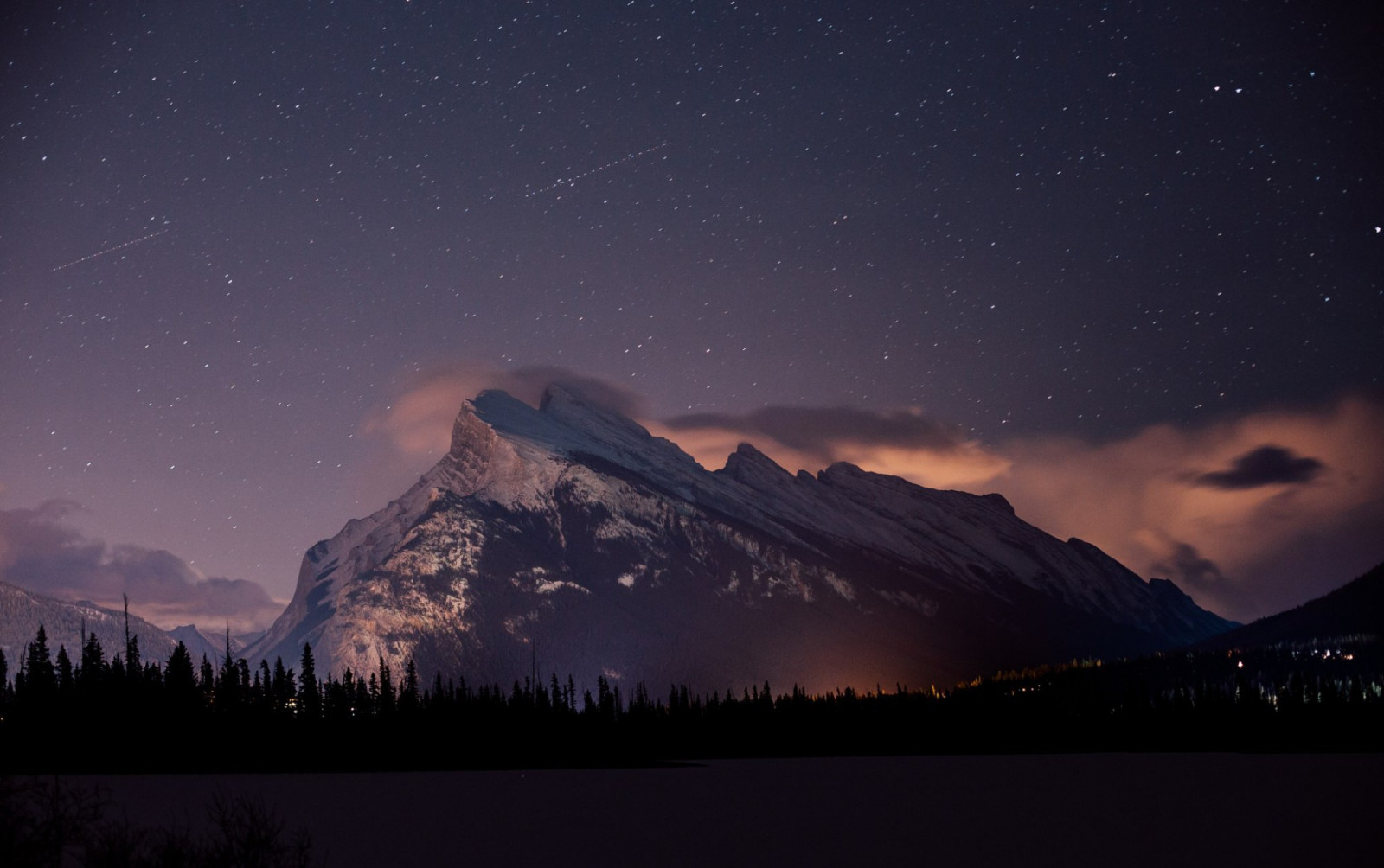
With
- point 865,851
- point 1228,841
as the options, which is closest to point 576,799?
point 865,851

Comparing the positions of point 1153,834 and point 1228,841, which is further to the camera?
point 1153,834

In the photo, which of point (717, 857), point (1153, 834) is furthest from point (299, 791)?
point (1153, 834)

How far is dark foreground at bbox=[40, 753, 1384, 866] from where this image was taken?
8369 centimetres

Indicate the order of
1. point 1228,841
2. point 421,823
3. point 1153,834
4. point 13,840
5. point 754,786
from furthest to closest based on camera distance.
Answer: point 754,786 < point 421,823 < point 1153,834 < point 1228,841 < point 13,840

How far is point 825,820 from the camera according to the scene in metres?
115

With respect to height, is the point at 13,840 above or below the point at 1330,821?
above

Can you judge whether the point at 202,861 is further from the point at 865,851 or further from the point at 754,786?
the point at 754,786

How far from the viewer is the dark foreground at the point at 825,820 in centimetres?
8369

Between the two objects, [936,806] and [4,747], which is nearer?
[936,806]

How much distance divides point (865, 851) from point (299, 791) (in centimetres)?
9916

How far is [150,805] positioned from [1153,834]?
96.6m

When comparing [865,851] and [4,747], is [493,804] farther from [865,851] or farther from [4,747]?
[4,747]

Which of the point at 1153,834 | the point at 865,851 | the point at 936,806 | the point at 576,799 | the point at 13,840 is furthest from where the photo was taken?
the point at 576,799

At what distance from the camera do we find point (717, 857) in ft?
265
